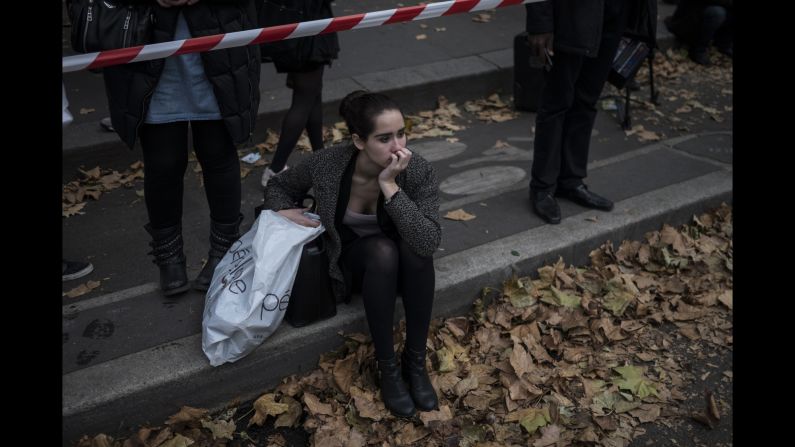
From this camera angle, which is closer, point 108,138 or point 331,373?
point 331,373

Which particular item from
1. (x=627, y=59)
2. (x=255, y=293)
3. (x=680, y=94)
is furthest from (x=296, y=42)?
(x=680, y=94)

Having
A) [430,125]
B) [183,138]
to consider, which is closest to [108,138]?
[183,138]

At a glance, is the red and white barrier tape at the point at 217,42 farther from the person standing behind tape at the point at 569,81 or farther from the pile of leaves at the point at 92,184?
the pile of leaves at the point at 92,184

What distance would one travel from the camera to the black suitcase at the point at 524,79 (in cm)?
619

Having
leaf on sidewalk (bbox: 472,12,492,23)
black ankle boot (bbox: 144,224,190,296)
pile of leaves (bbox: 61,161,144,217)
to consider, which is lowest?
pile of leaves (bbox: 61,161,144,217)

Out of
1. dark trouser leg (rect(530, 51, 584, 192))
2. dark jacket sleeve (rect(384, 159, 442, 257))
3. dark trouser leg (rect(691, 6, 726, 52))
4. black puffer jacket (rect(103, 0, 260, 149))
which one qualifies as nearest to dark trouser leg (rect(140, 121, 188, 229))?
black puffer jacket (rect(103, 0, 260, 149))

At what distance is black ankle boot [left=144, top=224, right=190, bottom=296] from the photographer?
3453 mm

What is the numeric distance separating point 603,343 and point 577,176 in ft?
4.02

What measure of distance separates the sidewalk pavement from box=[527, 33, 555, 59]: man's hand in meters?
0.98

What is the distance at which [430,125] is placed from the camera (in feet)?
19.9

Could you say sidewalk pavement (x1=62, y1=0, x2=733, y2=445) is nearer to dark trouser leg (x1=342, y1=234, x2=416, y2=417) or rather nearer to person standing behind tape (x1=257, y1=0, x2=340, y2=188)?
dark trouser leg (x1=342, y1=234, x2=416, y2=417)

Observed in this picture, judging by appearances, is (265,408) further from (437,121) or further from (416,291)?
(437,121)
